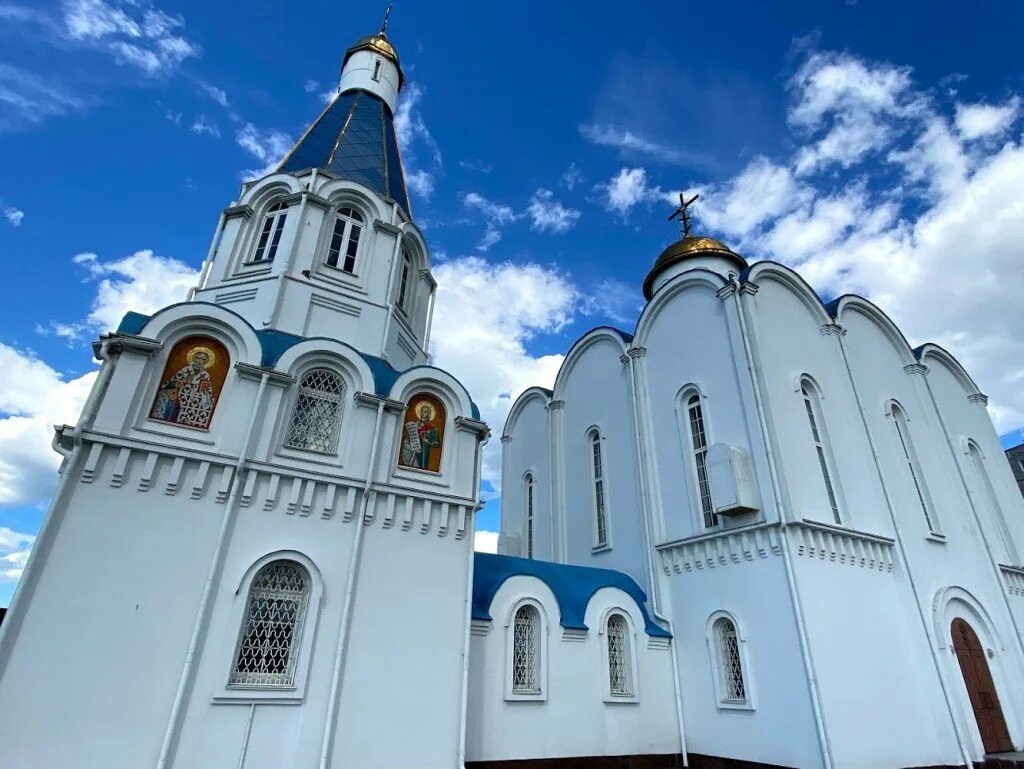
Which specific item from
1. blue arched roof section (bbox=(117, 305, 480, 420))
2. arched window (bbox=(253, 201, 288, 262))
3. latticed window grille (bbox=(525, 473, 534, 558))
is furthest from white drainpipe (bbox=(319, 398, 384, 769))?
latticed window grille (bbox=(525, 473, 534, 558))

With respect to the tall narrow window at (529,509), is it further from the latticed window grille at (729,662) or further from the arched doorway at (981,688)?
the arched doorway at (981,688)

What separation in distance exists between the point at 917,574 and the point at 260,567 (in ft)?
39.2

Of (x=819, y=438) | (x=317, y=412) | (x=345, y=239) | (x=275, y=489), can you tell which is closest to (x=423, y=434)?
(x=317, y=412)

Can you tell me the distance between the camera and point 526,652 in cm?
998

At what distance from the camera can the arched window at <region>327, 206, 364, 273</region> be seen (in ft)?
35.8

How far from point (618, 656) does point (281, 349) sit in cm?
819

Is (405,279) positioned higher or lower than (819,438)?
higher

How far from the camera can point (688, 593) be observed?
11.4 meters

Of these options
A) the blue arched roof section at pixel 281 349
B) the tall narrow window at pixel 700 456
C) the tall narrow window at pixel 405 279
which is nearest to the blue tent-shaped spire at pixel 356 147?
the tall narrow window at pixel 405 279

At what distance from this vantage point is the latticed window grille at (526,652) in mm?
9680

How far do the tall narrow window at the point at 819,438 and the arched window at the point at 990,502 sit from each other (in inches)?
219

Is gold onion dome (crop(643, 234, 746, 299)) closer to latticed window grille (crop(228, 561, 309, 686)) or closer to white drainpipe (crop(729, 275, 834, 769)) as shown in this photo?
white drainpipe (crop(729, 275, 834, 769))

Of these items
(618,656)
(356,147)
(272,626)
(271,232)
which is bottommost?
(272,626)

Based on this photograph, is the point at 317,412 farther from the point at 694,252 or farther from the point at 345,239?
the point at 694,252
